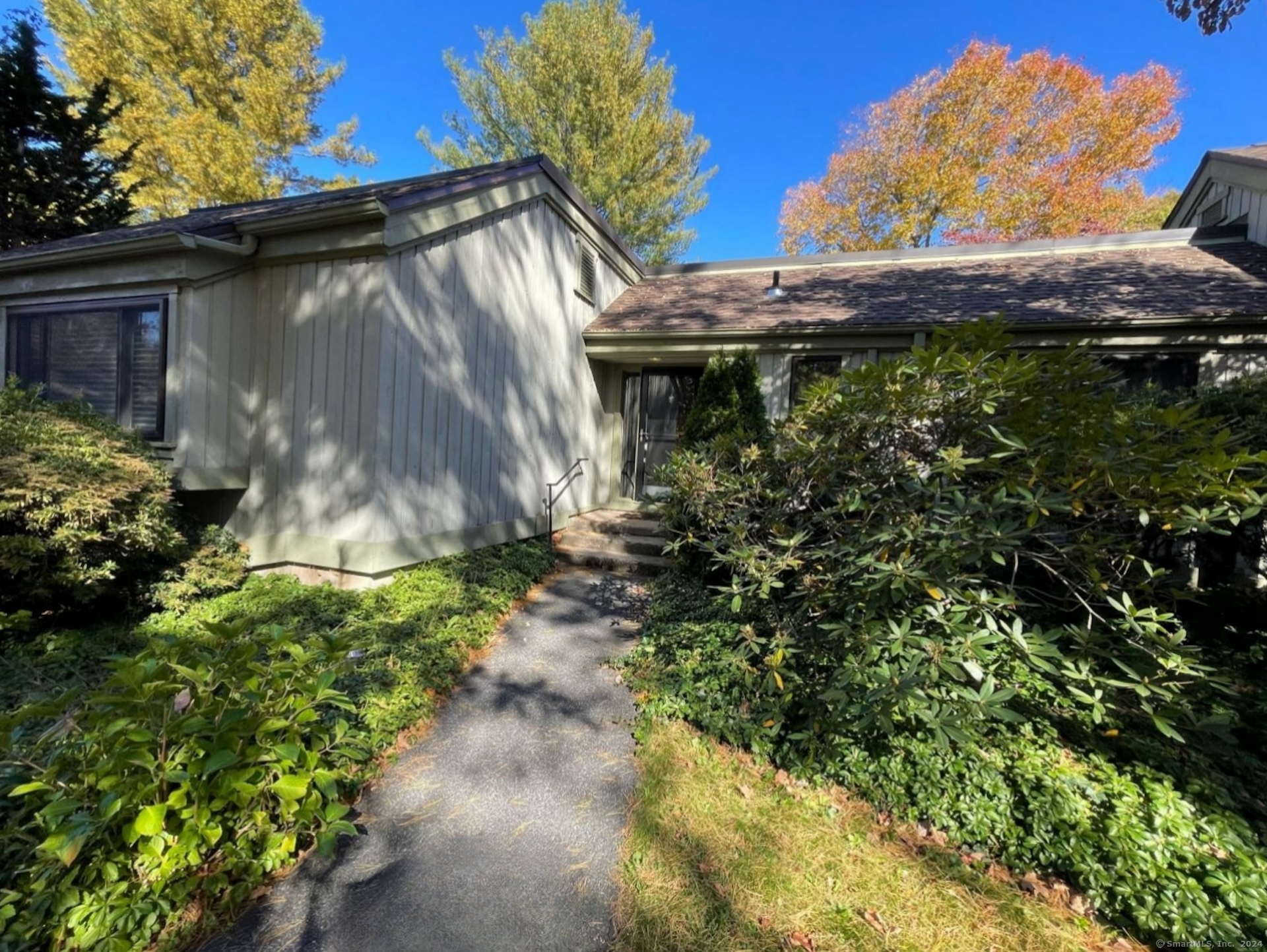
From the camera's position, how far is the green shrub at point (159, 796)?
1782 millimetres

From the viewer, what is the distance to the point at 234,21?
46.7ft

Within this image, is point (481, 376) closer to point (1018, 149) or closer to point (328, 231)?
point (328, 231)

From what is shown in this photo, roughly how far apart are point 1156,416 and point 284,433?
6.44m

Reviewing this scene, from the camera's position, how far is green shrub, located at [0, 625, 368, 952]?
1.78m

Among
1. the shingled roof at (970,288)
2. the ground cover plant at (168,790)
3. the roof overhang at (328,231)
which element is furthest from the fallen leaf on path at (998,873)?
the roof overhang at (328,231)

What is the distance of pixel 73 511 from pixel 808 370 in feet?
25.3

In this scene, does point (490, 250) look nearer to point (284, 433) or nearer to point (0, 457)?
point (284, 433)

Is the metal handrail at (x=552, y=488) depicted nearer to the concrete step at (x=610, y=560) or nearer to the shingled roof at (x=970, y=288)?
the concrete step at (x=610, y=560)

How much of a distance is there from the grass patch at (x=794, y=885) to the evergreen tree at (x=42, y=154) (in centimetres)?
1481

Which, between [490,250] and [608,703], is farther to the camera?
[490,250]

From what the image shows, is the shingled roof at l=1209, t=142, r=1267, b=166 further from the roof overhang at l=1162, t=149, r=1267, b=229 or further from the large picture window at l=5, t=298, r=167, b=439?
the large picture window at l=5, t=298, r=167, b=439

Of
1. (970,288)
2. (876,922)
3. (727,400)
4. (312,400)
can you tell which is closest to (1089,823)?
(876,922)

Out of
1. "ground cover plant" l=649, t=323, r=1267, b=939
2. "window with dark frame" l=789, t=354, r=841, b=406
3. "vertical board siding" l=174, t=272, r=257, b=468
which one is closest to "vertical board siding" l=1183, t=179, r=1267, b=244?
"window with dark frame" l=789, t=354, r=841, b=406

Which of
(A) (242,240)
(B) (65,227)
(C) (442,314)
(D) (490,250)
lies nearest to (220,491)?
(A) (242,240)
